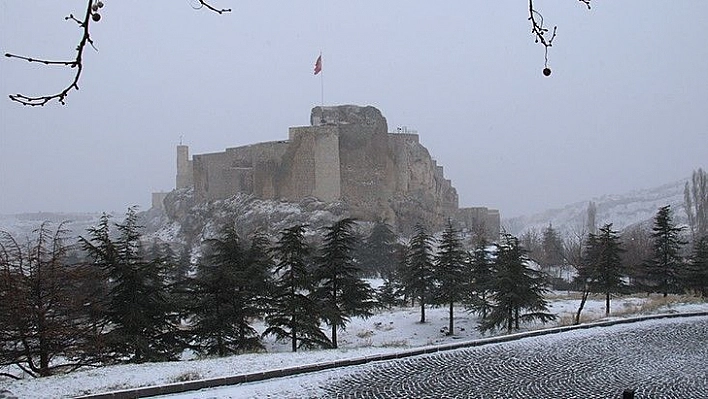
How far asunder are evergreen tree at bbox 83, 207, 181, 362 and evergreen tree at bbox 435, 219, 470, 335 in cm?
1106

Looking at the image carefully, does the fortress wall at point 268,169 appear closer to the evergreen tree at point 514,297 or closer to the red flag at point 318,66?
the red flag at point 318,66

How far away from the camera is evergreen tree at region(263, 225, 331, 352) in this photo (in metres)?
16.4

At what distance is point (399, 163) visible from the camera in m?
52.8

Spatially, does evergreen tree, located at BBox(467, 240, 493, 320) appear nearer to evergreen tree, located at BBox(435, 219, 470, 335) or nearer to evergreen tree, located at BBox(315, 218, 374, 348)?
evergreen tree, located at BBox(435, 219, 470, 335)

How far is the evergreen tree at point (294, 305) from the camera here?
16422 millimetres

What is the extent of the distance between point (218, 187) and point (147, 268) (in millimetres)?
38795

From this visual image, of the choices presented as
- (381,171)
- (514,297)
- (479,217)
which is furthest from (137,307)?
(479,217)

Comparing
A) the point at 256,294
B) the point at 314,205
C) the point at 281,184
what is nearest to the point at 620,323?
the point at 256,294

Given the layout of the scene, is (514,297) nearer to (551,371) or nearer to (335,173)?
(551,371)

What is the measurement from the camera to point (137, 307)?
14.6 metres

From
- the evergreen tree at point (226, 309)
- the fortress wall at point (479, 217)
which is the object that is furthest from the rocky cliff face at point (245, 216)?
the evergreen tree at point (226, 309)

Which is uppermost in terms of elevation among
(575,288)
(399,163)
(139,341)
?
(399,163)

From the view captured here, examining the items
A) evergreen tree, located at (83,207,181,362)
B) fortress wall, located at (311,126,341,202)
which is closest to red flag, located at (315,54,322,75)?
fortress wall, located at (311,126,341,202)

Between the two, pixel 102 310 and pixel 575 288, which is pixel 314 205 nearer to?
pixel 575 288
